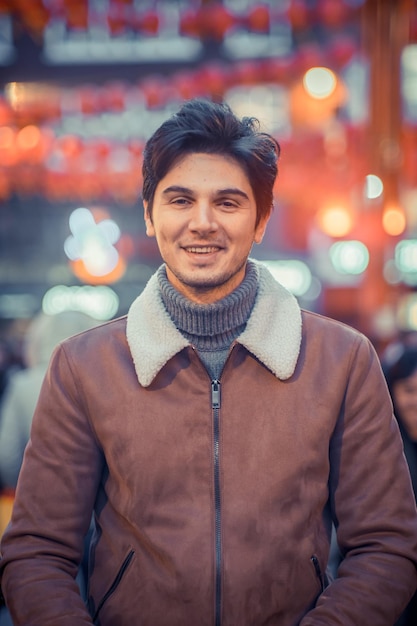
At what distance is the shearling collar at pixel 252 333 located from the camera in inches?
66.9

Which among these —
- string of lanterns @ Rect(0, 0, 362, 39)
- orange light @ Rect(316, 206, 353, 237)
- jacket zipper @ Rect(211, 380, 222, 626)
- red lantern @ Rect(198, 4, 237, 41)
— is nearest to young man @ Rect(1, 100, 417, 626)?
jacket zipper @ Rect(211, 380, 222, 626)

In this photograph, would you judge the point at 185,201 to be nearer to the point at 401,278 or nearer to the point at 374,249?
the point at 374,249

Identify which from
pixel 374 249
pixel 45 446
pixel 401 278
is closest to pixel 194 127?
pixel 45 446

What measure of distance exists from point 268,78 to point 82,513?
303 inches

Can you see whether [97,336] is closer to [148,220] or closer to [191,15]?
[148,220]

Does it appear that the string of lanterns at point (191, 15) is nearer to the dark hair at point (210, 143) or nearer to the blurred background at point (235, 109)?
the blurred background at point (235, 109)

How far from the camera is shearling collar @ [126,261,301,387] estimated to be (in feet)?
Result: 5.57

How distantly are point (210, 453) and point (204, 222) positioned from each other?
0.57 m

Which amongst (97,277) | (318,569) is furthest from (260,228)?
(97,277)

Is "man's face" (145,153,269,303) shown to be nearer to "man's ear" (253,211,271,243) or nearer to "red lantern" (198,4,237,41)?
"man's ear" (253,211,271,243)

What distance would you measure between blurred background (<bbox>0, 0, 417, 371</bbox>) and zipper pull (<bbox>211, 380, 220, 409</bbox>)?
0.69m

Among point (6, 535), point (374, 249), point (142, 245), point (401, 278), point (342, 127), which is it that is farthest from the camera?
point (142, 245)

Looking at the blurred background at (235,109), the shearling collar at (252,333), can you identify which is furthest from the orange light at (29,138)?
the shearling collar at (252,333)

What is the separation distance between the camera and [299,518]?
1616mm
